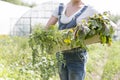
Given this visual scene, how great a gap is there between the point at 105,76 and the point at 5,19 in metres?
21.1

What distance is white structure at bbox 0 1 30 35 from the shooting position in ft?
89.5

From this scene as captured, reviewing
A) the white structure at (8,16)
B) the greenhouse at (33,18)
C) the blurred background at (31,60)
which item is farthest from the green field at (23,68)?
the white structure at (8,16)

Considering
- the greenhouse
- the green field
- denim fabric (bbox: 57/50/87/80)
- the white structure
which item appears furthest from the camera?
the white structure

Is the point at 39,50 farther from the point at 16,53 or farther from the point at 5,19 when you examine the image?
the point at 5,19

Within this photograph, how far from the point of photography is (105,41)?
3553 mm

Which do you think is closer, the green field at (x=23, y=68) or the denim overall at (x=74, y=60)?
the denim overall at (x=74, y=60)

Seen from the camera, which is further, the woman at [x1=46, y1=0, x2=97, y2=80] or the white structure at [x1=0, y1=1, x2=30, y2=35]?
the white structure at [x1=0, y1=1, x2=30, y2=35]

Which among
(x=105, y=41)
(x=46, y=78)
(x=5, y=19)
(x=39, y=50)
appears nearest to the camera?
(x=105, y=41)

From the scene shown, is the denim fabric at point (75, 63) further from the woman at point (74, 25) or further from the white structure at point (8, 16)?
the white structure at point (8, 16)

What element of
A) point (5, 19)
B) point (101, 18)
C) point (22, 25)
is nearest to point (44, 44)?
point (101, 18)

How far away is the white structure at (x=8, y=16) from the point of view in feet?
89.5

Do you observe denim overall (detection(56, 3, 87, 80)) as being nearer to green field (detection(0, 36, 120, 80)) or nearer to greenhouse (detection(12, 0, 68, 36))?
green field (detection(0, 36, 120, 80))

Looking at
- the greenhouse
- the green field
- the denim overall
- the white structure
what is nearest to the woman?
the denim overall

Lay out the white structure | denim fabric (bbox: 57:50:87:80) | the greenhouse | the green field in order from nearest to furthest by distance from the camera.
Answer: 1. denim fabric (bbox: 57:50:87:80)
2. the green field
3. the greenhouse
4. the white structure
